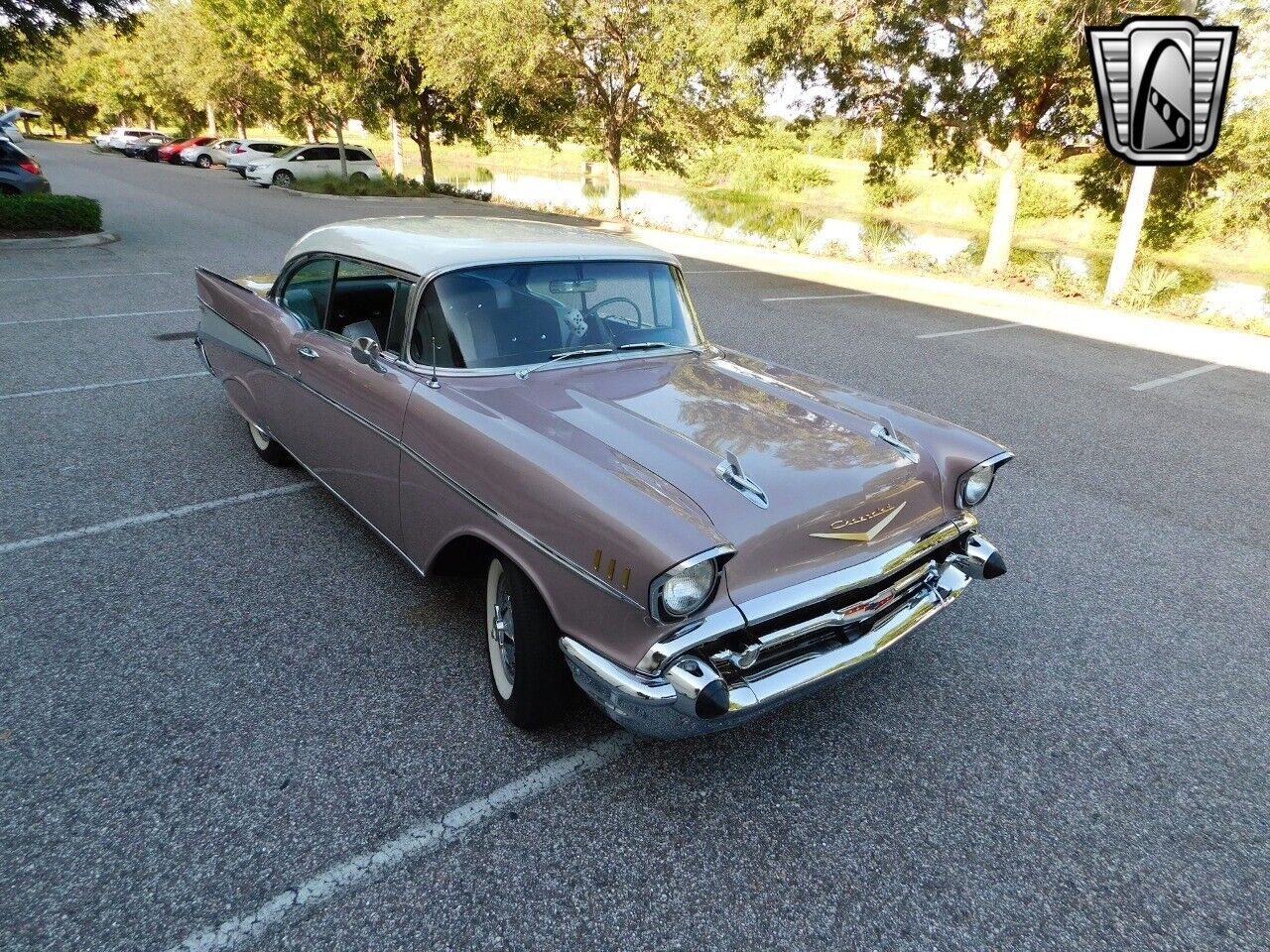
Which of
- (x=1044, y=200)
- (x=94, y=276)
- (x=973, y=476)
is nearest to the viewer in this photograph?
(x=973, y=476)

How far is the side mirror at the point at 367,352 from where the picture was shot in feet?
10.2

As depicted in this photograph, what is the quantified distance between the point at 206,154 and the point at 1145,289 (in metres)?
38.3

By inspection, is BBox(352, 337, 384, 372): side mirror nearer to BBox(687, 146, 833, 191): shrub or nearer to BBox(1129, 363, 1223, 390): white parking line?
BBox(1129, 363, 1223, 390): white parking line

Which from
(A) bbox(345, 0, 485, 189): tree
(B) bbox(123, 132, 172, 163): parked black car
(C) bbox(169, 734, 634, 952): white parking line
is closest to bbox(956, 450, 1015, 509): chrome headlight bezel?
(C) bbox(169, 734, 634, 952): white parking line

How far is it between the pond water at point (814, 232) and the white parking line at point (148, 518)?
14251 millimetres

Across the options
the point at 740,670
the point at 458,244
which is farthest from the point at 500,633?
the point at 458,244

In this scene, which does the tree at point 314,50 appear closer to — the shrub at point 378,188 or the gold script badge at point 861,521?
the shrub at point 378,188

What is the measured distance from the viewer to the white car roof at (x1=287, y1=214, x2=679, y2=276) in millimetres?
3166

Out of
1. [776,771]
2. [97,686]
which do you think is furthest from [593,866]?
[97,686]

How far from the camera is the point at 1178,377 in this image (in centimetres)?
844

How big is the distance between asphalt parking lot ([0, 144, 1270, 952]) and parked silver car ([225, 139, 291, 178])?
30.5m

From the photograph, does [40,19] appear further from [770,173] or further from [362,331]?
[770,173]

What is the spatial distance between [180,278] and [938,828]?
36.5 ft
